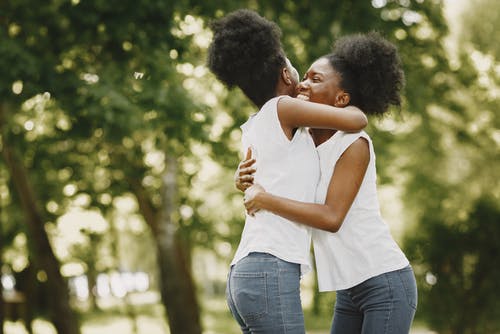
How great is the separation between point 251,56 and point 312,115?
36cm

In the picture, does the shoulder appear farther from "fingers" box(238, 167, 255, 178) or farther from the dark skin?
"fingers" box(238, 167, 255, 178)

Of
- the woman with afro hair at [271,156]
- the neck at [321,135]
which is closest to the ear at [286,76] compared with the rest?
the woman with afro hair at [271,156]

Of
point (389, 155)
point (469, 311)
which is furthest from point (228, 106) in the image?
point (469, 311)

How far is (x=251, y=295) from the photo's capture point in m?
2.47

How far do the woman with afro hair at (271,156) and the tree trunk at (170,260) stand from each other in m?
9.40

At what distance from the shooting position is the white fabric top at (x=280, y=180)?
8.34 feet

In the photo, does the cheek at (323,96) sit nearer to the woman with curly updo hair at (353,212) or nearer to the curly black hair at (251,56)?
the woman with curly updo hair at (353,212)

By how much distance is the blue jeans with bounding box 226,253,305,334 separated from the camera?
8.07 feet

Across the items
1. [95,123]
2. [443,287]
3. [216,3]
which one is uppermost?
[216,3]

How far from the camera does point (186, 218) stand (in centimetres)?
1444

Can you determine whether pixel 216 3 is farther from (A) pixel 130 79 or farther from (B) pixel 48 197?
(B) pixel 48 197

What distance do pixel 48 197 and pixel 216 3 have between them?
7338mm

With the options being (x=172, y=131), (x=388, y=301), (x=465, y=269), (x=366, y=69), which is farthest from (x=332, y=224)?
(x=465, y=269)

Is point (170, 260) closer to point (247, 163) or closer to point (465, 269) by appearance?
point (465, 269)
